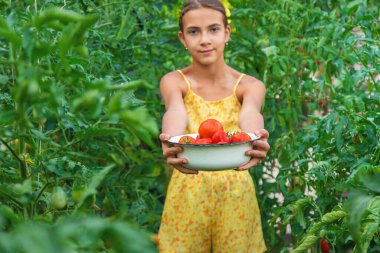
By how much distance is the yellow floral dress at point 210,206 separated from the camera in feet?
8.05

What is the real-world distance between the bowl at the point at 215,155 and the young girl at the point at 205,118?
217mm

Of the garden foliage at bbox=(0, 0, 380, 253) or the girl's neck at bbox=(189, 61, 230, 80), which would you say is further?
the girl's neck at bbox=(189, 61, 230, 80)

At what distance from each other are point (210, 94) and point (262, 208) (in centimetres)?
81

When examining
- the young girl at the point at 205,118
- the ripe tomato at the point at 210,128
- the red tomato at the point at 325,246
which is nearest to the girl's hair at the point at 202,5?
the young girl at the point at 205,118

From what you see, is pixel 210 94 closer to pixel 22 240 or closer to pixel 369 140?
pixel 369 140

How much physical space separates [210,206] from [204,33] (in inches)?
21.4

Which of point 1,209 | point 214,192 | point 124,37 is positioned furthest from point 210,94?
point 1,209

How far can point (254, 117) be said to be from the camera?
2.44 metres

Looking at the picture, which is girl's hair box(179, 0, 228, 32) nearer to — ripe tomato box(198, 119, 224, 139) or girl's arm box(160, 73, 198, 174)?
girl's arm box(160, 73, 198, 174)

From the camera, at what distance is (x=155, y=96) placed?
3369 mm

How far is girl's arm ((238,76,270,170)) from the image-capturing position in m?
2.28

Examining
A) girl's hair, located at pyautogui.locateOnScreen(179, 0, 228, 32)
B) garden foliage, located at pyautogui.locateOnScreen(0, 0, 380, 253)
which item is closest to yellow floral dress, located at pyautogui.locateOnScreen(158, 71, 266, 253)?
garden foliage, located at pyautogui.locateOnScreen(0, 0, 380, 253)

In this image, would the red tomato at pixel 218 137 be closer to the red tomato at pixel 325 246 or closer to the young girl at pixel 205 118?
the young girl at pixel 205 118

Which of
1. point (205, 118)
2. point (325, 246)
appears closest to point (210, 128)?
point (205, 118)
